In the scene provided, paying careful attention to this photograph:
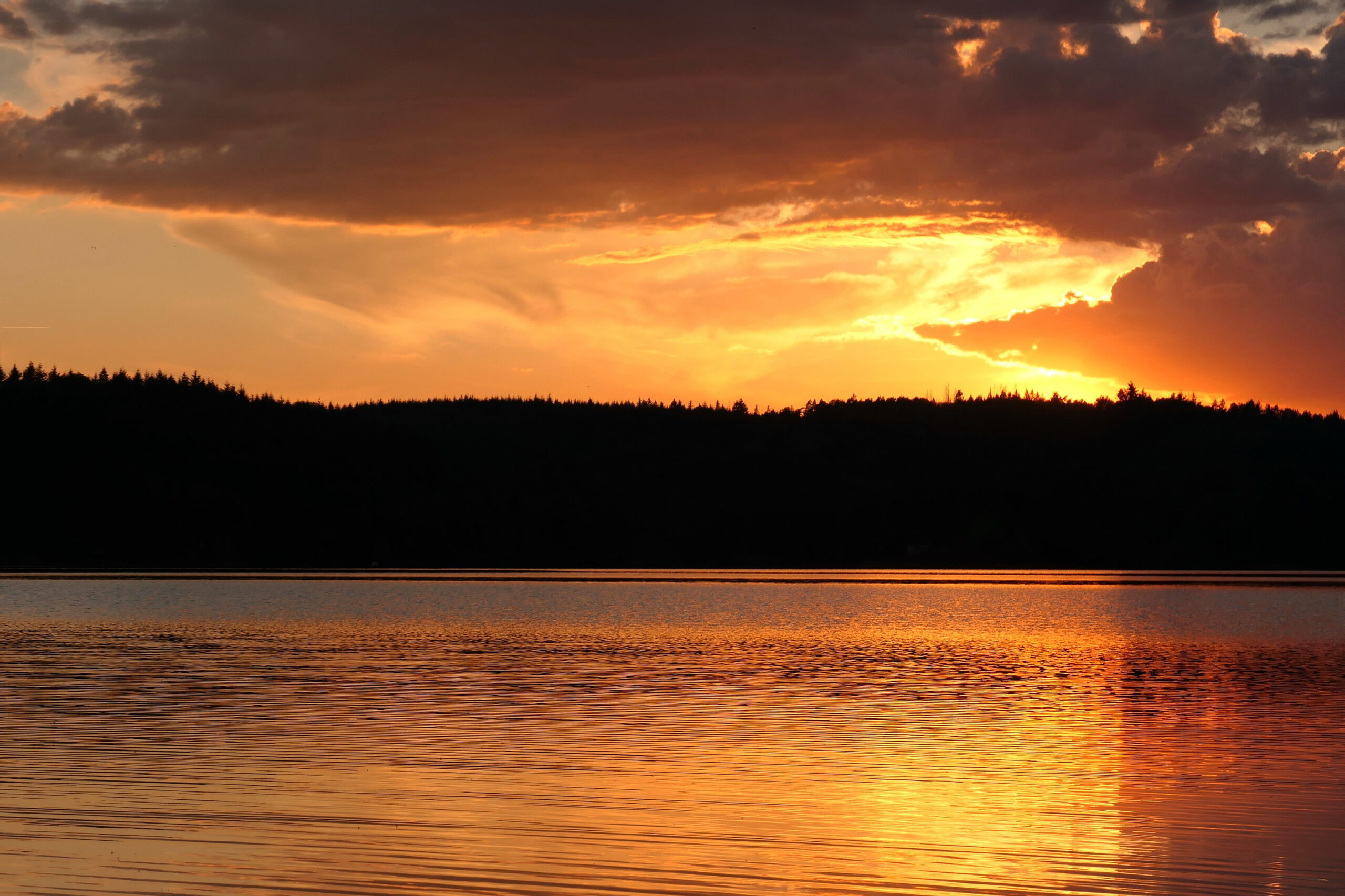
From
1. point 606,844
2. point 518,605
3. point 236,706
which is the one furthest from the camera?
point 518,605

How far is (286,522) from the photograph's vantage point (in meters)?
176

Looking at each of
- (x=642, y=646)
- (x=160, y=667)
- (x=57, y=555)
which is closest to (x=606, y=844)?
(x=160, y=667)

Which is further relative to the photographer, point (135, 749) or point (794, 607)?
point (794, 607)

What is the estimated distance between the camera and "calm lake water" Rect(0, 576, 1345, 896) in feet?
41.3

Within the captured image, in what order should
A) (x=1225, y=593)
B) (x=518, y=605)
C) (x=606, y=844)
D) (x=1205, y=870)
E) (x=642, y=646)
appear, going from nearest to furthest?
(x=1205, y=870)
(x=606, y=844)
(x=642, y=646)
(x=518, y=605)
(x=1225, y=593)

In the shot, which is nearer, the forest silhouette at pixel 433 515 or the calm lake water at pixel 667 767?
the calm lake water at pixel 667 767

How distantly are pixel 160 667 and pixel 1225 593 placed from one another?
71462 mm

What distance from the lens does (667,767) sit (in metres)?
18.0

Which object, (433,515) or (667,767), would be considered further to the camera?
(433,515)

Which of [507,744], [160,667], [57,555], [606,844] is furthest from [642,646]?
[57,555]

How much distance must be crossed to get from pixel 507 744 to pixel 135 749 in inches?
204

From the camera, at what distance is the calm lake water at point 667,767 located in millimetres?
12586

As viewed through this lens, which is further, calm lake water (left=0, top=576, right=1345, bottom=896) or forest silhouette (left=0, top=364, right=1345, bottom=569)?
forest silhouette (left=0, top=364, right=1345, bottom=569)

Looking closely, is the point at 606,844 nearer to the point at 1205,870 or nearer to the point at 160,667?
the point at 1205,870
